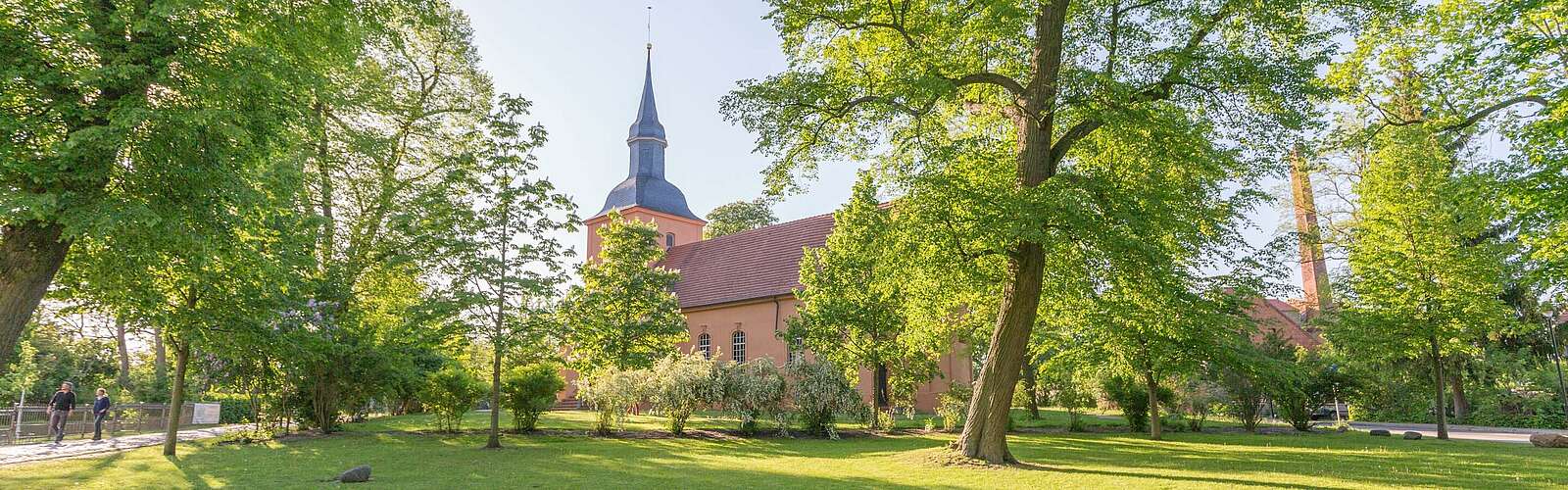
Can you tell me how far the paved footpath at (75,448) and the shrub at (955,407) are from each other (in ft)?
60.2

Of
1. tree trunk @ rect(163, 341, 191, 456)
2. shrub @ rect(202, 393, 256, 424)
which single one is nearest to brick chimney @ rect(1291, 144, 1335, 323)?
tree trunk @ rect(163, 341, 191, 456)

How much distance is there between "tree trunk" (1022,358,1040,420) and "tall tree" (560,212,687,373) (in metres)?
10.7

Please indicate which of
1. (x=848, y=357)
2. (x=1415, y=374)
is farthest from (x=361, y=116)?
(x=1415, y=374)

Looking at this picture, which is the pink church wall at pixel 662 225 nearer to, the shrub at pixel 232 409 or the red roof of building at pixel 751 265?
the red roof of building at pixel 751 265

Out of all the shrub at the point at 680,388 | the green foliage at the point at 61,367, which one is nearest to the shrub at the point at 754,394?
the shrub at the point at 680,388

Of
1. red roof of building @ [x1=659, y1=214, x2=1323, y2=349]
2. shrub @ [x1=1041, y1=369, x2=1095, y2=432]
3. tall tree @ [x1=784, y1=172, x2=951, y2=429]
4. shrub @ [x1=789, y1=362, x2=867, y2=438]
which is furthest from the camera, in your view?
red roof of building @ [x1=659, y1=214, x2=1323, y2=349]

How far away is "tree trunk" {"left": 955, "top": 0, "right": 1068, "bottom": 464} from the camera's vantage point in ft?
41.1

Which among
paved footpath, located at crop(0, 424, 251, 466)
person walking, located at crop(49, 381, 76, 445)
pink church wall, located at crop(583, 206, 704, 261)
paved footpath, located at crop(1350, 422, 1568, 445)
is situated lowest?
paved footpath, located at crop(1350, 422, 1568, 445)

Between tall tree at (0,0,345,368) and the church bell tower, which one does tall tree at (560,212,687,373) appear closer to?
tall tree at (0,0,345,368)

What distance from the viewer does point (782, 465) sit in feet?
42.4

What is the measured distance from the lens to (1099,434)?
68.5 feet

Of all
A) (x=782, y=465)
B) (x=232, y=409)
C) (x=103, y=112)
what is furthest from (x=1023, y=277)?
(x=232, y=409)

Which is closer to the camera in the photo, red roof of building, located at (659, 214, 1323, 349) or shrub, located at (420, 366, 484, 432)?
shrub, located at (420, 366, 484, 432)

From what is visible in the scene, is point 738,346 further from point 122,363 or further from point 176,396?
point 122,363
